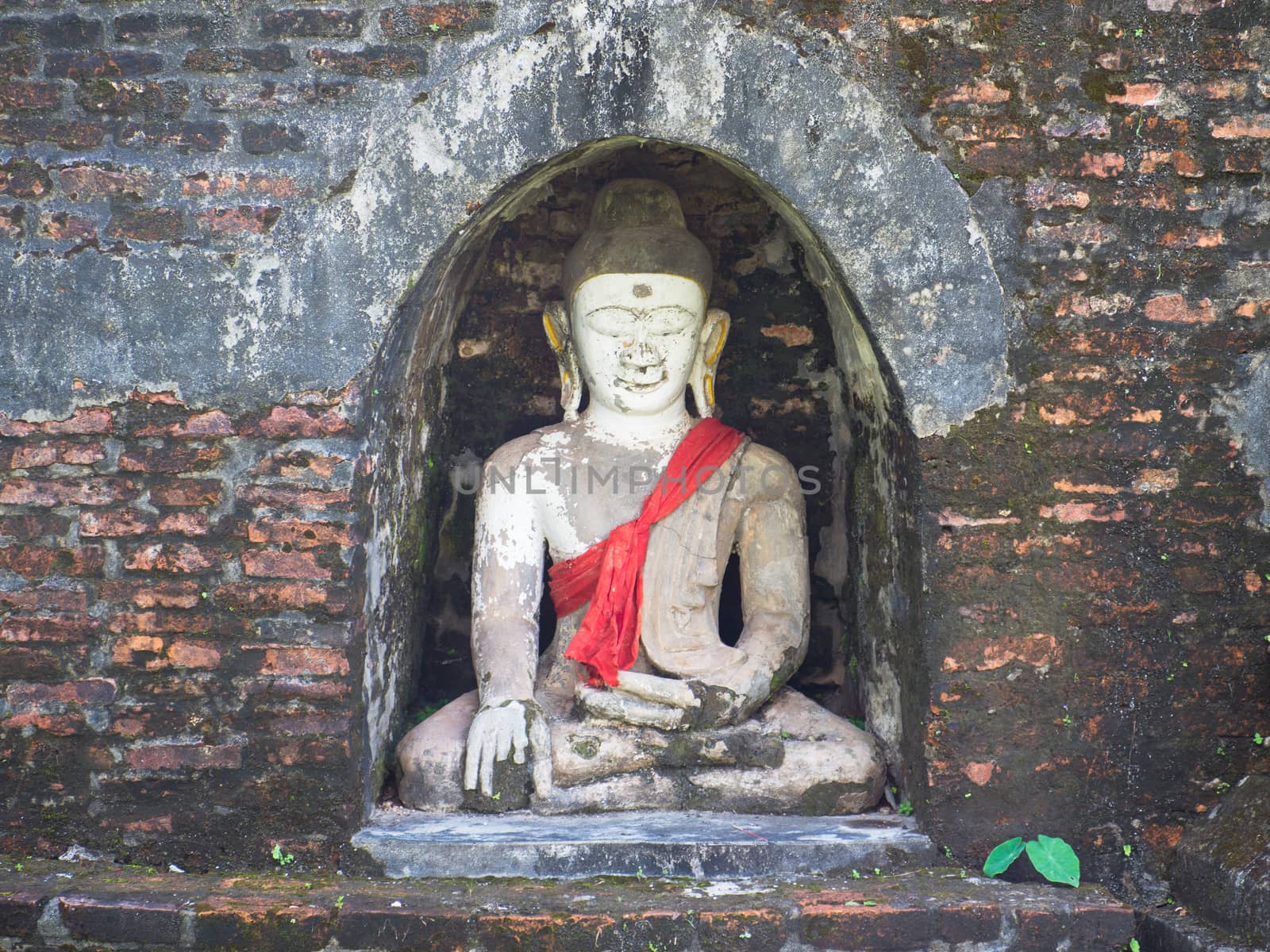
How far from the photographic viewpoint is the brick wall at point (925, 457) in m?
3.61

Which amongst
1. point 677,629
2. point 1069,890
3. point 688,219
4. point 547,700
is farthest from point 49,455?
point 1069,890

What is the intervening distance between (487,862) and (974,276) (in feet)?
7.17

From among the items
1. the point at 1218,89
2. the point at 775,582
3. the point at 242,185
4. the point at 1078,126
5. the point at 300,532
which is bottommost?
the point at 775,582

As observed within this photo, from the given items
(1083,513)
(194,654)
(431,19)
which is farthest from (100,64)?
(1083,513)

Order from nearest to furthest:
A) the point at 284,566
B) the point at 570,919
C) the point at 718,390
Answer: the point at 570,919 < the point at 284,566 < the point at 718,390

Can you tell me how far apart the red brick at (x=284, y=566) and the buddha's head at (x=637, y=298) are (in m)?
1.25

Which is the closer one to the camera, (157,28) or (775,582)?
(157,28)

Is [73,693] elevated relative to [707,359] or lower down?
lower down

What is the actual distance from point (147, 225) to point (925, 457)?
233 centimetres

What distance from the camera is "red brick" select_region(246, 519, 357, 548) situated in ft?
12.1

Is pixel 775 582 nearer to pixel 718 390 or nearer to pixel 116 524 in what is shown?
pixel 718 390

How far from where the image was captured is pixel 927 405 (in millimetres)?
3646

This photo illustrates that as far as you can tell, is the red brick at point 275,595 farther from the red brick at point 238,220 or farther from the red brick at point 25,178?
the red brick at point 25,178

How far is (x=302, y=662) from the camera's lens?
3.70 m
